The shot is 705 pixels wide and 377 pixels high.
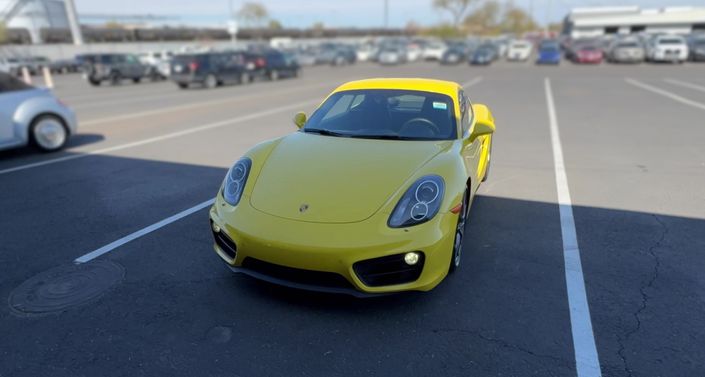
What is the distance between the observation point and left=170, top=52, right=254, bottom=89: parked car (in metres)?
19.9

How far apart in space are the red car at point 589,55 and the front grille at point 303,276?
107 ft

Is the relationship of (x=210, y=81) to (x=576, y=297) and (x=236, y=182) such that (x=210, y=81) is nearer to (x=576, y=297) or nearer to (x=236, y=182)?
(x=236, y=182)

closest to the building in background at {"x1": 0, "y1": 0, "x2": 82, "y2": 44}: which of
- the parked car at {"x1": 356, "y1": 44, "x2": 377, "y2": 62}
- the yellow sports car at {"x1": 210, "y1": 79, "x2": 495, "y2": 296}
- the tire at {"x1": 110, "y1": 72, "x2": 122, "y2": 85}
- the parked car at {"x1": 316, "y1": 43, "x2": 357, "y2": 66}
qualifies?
the parked car at {"x1": 316, "y1": 43, "x2": 357, "y2": 66}

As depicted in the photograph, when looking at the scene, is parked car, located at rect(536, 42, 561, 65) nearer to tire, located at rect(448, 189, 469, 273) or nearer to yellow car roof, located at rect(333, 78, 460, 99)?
yellow car roof, located at rect(333, 78, 460, 99)

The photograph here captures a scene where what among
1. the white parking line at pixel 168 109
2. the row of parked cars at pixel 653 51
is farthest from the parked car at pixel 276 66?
the row of parked cars at pixel 653 51

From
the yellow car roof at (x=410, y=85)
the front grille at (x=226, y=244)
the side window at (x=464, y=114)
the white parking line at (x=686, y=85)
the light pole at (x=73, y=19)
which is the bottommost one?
the white parking line at (x=686, y=85)

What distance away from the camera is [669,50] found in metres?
27.2

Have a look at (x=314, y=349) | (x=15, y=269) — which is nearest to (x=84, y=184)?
(x=15, y=269)

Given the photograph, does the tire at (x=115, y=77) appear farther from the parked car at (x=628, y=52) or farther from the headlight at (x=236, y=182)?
the parked car at (x=628, y=52)

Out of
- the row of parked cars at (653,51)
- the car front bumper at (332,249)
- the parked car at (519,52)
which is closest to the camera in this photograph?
the car front bumper at (332,249)

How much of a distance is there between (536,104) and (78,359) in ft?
Answer: 42.8

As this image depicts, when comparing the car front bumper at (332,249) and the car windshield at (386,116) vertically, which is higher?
the car windshield at (386,116)

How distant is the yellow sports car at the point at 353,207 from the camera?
2.85 m

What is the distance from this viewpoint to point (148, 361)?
265cm
